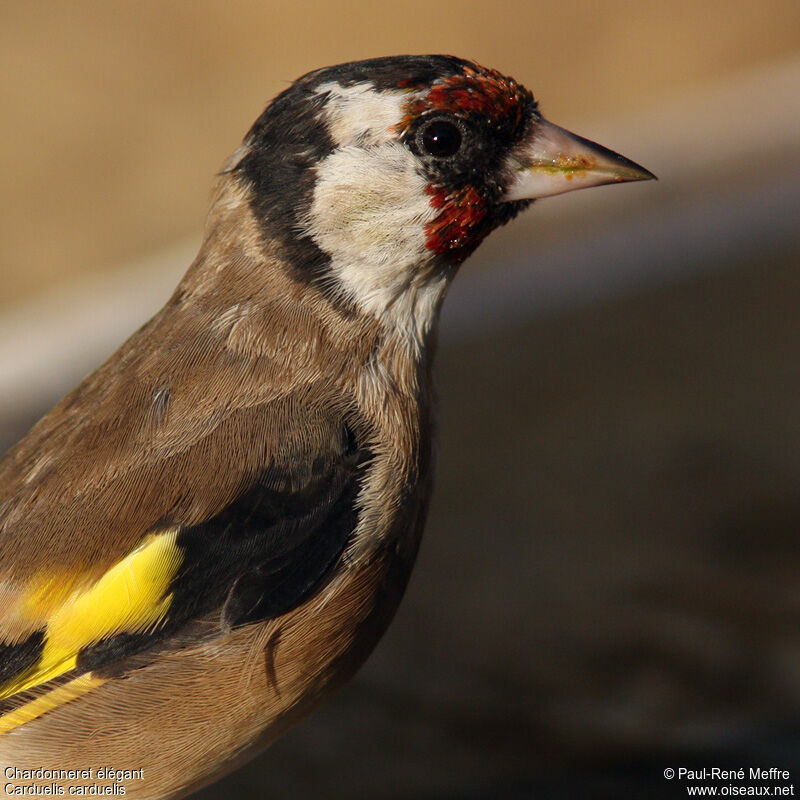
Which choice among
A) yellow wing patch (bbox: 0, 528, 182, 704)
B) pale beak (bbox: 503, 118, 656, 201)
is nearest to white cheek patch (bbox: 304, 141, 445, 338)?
pale beak (bbox: 503, 118, 656, 201)

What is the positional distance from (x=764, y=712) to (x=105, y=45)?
4.59 metres

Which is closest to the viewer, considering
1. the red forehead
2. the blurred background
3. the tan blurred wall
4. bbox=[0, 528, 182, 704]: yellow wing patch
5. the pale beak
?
bbox=[0, 528, 182, 704]: yellow wing patch

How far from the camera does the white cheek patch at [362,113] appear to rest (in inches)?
97.2

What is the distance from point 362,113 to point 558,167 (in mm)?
386

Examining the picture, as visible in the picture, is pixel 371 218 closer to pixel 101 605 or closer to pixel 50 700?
pixel 101 605

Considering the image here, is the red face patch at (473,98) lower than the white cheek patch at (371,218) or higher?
higher

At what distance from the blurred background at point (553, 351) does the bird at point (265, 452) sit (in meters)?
→ 0.79

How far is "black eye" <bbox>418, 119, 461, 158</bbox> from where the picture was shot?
2.48 meters

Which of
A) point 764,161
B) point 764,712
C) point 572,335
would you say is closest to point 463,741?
point 764,712

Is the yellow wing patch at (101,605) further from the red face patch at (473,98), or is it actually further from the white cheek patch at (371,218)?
the red face patch at (473,98)

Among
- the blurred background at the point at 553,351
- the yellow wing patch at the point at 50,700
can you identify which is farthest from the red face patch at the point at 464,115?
the blurred background at the point at 553,351

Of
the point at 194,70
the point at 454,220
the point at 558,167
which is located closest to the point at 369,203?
the point at 454,220

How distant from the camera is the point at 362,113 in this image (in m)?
2.47

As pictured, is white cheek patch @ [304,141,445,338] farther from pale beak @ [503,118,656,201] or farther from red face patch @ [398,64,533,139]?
pale beak @ [503,118,656,201]
